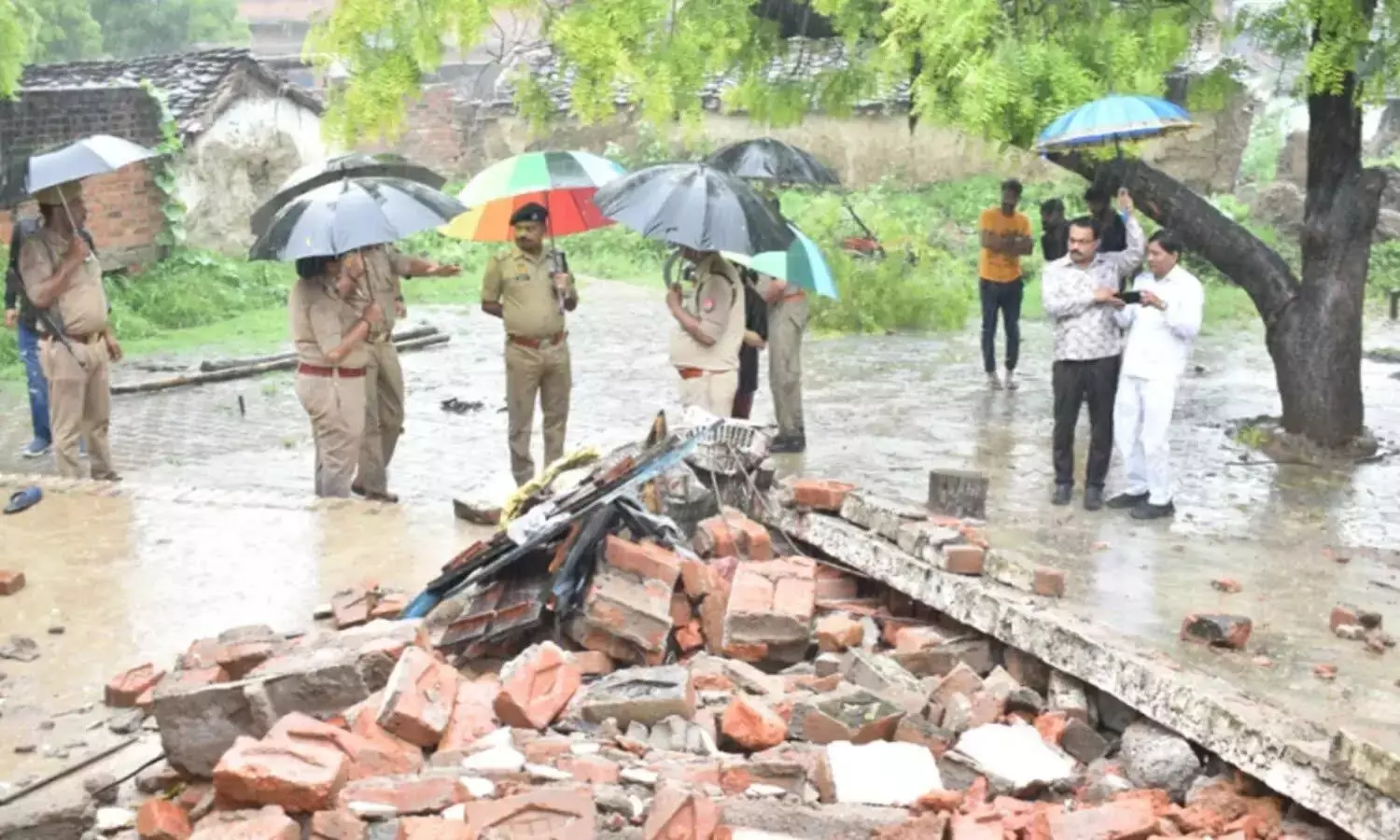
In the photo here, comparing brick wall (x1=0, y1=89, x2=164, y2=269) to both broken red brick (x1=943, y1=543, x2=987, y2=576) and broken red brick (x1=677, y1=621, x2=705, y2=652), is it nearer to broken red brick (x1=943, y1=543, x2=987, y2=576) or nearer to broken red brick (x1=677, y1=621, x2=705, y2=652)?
broken red brick (x1=677, y1=621, x2=705, y2=652)

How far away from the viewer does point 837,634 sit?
241 inches

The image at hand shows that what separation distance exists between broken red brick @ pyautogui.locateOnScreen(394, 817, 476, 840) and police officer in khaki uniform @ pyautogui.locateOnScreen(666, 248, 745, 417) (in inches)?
174

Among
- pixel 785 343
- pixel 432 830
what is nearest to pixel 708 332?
pixel 785 343

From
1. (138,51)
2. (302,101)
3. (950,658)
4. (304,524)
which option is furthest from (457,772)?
(138,51)

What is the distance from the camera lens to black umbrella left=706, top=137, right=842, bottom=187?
10.4 m

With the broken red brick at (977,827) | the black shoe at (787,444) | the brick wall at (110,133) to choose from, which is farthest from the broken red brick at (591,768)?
the brick wall at (110,133)

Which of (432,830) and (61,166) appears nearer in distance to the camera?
(432,830)

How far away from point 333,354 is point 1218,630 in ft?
15.7

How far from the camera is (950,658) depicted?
238 inches

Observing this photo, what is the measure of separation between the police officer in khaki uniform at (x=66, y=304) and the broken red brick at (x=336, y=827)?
18.1 ft

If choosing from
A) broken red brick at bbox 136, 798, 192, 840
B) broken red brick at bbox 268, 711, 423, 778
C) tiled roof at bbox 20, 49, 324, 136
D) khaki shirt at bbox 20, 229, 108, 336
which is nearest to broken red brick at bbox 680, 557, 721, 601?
broken red brick at bbox 268, 711, 423, 778

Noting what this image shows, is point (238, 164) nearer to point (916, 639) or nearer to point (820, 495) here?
point (820, 495)

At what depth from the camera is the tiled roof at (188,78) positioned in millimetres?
20203

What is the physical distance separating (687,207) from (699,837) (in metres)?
4.10
